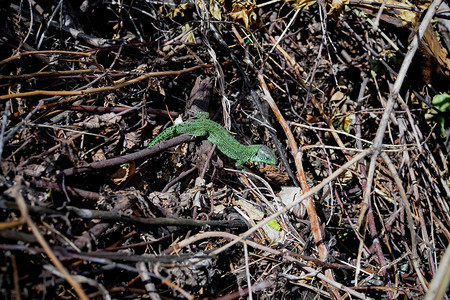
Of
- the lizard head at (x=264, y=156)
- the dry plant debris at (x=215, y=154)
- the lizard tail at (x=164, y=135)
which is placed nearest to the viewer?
the dry plant debris at (x=215, y=154)

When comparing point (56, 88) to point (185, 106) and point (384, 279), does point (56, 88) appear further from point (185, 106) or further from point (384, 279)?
point (384, 279)

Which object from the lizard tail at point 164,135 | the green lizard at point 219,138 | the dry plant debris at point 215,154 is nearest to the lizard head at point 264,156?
the green lizard at point 219,138

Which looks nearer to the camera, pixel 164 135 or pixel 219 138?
pixel 164 135

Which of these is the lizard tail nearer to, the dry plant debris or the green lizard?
the green lizard

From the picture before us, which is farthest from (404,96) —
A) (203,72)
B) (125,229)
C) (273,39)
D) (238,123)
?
(125,229)

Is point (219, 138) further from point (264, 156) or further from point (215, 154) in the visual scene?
point (264, 156)

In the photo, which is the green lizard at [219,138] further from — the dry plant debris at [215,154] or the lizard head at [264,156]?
the dry plant debris at [215,154]

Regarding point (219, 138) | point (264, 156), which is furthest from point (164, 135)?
point (264, 156)
